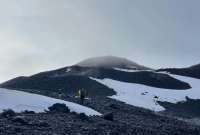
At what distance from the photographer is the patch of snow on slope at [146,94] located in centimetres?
9269

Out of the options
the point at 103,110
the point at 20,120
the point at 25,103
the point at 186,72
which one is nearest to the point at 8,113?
the point at 20,120

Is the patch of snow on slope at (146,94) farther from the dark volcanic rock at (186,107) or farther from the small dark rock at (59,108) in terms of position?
the small dark rock at (59,108)

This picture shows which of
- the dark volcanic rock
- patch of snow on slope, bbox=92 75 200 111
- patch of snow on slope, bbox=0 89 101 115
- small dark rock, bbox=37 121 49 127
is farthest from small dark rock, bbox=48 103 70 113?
patch of snow on slope, bbox=92 75 200 111

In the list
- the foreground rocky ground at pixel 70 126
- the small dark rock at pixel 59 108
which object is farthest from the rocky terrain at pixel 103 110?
the small dark rock at pixel 59 108

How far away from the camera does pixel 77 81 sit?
113m

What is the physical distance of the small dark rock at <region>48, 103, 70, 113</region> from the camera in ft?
185

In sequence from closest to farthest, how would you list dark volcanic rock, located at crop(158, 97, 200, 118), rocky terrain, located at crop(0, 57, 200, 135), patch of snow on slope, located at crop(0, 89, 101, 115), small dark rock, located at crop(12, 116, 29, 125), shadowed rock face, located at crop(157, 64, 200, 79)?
small dark rock, located at crop(12, 116, 29, 125), rocky terrain, located at crop(0, 57, 200, 135), patch of snow on slope, located at crop(0, 89, 101, 115), dark volcanic rock, located at crop(158, 97, 200, 118), shadowed rock face, located at crop(157, 64, 200, 79)

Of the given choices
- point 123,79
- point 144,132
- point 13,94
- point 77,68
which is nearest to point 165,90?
point 123,79

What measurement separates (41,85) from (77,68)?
66.1ft

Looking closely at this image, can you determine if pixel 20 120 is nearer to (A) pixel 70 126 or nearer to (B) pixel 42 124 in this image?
(B) pixel 42 124

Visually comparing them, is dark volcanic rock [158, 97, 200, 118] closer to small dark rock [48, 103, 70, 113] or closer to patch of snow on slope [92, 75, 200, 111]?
patch of snow on slope [92, 75, 200, 111]

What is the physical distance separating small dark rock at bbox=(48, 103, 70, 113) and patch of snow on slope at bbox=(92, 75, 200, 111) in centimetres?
3286

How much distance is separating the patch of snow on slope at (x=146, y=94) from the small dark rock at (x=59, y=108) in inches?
1294

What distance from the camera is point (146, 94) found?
10375 cm
